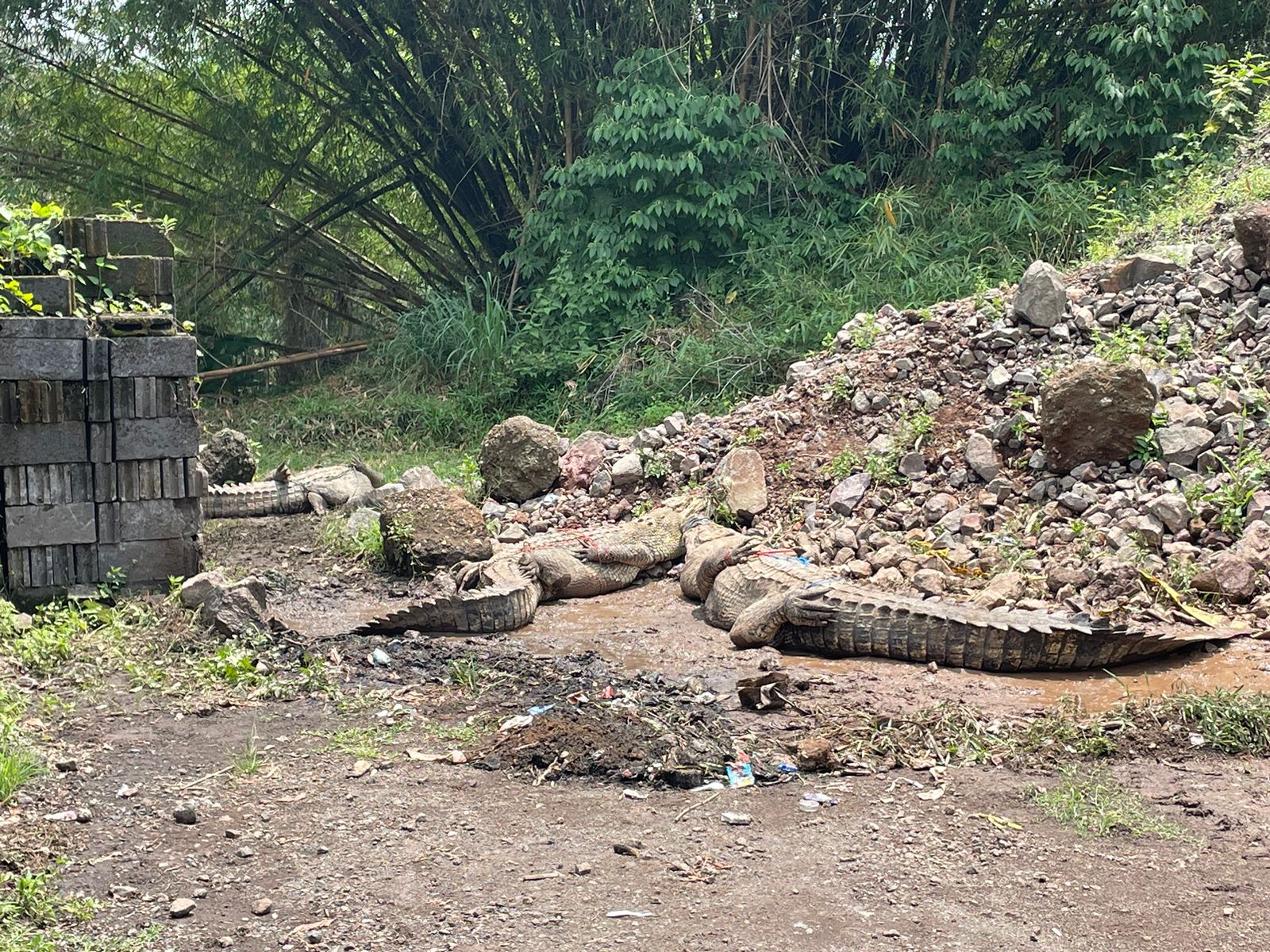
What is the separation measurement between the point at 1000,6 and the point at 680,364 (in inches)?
208

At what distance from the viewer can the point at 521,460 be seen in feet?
27.0

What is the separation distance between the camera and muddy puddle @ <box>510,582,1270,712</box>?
15.8 feet

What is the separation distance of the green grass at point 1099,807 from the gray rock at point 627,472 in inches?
176

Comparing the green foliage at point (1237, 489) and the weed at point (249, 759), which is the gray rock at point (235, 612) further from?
the green foliage at point (1237, 489)

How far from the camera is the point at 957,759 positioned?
13.3 ft

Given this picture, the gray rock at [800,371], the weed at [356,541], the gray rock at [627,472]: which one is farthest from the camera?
the gray rock at [800,371]

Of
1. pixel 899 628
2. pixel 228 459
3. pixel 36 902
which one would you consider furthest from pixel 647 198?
pixel 36 902

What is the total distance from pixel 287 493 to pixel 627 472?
2502 millimetres

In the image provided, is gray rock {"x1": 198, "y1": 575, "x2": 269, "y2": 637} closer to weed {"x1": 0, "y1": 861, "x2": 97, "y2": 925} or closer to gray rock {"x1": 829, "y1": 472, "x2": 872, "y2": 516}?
weed {"x1": 0, "y1": 861, "x2": 97, "y2": 925}

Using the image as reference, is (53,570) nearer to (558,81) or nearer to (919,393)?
(919,393)

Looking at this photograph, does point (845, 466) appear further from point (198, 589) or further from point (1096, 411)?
point (198, 589)

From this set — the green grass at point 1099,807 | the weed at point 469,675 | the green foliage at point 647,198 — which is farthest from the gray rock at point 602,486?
the green grass at point 1099,807

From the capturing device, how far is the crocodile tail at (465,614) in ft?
19.2

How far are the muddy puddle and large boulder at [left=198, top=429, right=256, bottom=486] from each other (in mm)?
3839
